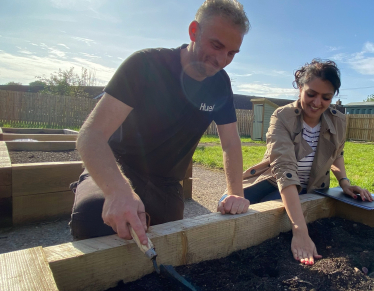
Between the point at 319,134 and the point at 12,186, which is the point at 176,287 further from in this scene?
the point at 12,186

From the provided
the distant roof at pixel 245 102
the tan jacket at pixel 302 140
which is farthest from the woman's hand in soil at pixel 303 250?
the distant roof at pixel 245 102

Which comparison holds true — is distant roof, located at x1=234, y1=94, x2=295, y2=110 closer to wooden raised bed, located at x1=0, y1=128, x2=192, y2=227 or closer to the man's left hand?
wooden raised bed, located at x1=0, y1=128, x2=192, y2=227

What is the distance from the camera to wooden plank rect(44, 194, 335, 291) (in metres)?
1.17

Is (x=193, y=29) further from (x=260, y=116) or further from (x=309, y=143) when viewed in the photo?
(x=260, y=116)

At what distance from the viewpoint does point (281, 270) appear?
1.56 meters

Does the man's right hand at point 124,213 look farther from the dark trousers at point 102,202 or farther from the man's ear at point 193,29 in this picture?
the man's ear at point 193,29

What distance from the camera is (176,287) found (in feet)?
4.04

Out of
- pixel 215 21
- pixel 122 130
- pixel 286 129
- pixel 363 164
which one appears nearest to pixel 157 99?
pixel 122 130

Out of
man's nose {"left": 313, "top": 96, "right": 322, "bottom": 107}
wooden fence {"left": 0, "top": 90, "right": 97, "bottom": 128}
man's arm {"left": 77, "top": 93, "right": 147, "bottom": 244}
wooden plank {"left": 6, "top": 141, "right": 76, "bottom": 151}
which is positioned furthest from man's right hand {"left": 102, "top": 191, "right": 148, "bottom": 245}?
wooden fence {"left": 0, "top": 90, "right": 97, "bottom": 128}

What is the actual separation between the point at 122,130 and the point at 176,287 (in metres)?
1.15

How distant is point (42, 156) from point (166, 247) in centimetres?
414

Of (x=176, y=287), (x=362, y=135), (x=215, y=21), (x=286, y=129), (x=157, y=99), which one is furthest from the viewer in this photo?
(x=362, y=135)

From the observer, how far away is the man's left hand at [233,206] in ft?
5.69

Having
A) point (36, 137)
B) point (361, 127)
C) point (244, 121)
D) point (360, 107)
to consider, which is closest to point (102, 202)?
point (36, 137)
